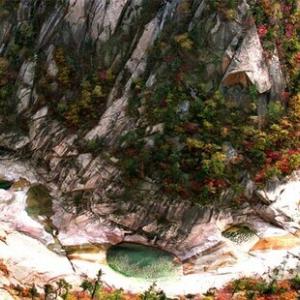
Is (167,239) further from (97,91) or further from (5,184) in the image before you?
(5,184)

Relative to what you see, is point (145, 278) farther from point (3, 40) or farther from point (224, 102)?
point (3, 40)

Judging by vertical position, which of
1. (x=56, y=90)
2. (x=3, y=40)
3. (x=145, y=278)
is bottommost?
(x=145, y=278)

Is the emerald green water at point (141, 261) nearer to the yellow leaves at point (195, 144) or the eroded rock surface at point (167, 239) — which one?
the eroded rock surface at point (167, 239)

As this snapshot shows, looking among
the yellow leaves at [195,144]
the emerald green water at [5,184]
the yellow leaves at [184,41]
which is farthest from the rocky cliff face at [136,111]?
the emerald green water at [5,184]

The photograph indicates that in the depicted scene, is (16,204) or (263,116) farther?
(263,116)

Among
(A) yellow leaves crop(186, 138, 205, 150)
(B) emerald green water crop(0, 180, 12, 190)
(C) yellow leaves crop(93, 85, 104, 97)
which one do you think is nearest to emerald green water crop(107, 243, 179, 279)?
(A) yellow leaves crop(186, 138, 205, 150)

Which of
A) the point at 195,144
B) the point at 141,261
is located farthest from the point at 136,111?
the point at 141,261

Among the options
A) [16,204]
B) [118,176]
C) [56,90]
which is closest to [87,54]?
[56,90]
